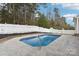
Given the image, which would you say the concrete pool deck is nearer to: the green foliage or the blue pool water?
the blue pool water

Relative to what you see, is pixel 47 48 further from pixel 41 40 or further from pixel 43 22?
pixel 43 22

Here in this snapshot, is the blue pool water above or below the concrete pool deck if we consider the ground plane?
above

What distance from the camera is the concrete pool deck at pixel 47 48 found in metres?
3.07

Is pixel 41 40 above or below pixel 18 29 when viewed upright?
below

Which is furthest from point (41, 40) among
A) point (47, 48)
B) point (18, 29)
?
point (18, 29)

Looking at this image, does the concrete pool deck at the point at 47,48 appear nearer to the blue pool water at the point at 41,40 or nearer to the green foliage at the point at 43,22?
the blue pool water at the point at 41,40

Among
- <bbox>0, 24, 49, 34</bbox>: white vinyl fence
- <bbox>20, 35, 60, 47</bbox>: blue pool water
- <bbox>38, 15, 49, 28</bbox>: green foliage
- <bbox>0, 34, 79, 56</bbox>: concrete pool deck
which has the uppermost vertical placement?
<bbox>38, 15, 49, 28</bbox>: green foliage

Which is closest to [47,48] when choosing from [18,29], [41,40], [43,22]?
[41,40]

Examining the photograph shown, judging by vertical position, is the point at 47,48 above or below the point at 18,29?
below

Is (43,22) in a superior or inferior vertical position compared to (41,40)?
superior

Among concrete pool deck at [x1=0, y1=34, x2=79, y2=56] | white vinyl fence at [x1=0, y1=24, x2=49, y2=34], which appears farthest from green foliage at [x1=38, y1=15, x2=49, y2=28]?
concrete pool deck at [x1=0, y1=34, x2=79, y2=56]

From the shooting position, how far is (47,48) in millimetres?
3090

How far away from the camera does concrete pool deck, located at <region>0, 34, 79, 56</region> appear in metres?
3.07

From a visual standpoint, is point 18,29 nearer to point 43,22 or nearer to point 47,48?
point 43,22
